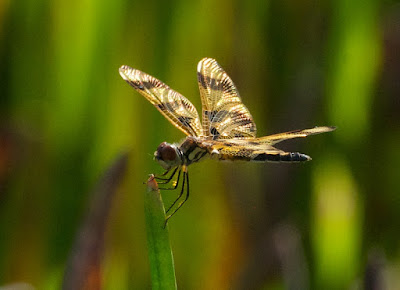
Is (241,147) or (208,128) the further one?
(208,128)

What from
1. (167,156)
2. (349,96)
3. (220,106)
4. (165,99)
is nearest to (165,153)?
(167,156)

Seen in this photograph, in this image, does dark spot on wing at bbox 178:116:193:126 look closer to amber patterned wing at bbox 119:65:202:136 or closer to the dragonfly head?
amber patterned wing at bbox 119:65:202:136

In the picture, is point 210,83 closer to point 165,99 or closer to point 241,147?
point 165,99

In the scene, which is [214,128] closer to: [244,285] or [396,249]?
[244,285]

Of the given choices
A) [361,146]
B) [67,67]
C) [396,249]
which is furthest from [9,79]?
[396,249]

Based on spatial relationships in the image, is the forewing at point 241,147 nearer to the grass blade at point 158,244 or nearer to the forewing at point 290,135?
the forewing at point 290,135

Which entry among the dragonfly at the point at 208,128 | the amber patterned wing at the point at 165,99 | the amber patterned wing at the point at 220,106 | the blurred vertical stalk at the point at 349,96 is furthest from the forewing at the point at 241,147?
the blurred vertical stalk at the point at 349,96

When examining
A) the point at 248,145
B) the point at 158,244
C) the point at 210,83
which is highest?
the point at 210,83
